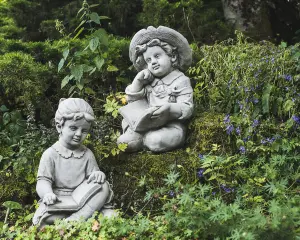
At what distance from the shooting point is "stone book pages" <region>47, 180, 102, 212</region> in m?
5.63

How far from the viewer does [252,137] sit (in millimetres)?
6457

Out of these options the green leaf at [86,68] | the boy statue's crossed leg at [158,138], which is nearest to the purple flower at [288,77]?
the boy statue's crossed leg at [158,138]

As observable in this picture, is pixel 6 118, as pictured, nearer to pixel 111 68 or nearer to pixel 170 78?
pixel 111 68

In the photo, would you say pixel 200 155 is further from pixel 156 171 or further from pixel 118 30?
pixel 118 30

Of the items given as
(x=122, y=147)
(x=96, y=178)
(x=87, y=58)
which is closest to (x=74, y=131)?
(x=96, y=178)

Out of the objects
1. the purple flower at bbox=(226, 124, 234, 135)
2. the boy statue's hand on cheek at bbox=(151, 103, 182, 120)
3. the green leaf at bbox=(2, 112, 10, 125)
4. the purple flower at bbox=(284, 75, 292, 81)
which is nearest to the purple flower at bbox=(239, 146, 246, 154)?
the purple flower at bbox=(226, 124, 234, 135)

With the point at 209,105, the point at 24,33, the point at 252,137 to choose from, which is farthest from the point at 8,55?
the point at 252,137

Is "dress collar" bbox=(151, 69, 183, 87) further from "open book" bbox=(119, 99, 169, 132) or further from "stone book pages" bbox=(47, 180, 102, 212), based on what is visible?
"stone book pages" bbox=(47, 180, 102, 212)

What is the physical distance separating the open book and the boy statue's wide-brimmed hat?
47 centimetres

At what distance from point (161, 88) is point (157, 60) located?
0.27 metres

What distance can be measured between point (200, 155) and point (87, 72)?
1994mm

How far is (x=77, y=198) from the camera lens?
19.0ft

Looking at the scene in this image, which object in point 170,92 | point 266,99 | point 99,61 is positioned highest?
point 99,61

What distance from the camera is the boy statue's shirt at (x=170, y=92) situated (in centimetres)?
657
